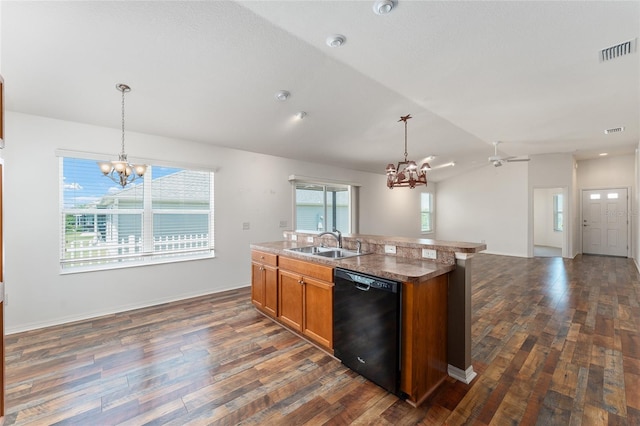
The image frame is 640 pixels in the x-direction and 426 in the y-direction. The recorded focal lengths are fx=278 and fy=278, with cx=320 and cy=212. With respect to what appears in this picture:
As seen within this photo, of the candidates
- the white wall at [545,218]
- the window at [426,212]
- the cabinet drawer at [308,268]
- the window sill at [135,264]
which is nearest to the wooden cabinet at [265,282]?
the cabinet drawer at [308,268]

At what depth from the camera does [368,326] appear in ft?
7.07

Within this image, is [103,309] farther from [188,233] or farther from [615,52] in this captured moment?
[615,52]

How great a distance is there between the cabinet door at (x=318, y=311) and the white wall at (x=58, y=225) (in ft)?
8.08

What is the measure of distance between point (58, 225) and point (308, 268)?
3165mm

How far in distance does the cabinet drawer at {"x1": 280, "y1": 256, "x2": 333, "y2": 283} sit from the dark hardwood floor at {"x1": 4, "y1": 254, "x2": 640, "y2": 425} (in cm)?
74

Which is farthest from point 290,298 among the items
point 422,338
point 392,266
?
point 422,338

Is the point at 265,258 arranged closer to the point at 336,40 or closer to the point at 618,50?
the point at 336,40

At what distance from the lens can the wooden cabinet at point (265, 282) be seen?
3285 millimetres

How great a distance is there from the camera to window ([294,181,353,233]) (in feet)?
19.7

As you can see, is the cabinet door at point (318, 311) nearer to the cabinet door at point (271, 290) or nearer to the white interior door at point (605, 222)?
the cabinet door at point (271, 290)

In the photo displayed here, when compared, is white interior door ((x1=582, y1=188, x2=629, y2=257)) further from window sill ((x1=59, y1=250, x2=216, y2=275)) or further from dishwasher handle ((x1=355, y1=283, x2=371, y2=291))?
window sill ((x1=59, y1=250, x2=216, y2=275))

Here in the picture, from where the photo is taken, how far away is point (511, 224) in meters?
8.05

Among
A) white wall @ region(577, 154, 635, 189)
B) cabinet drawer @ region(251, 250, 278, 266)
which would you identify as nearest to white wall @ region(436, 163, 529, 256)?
white wall @ region(577, 154, 635, 189)

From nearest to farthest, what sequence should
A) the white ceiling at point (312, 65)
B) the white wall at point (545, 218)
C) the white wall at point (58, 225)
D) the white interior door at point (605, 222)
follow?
the white ceiling at point (312, 65) → the white wall at point (58, 225) → the white interior door at point (605, 222) → the white wall at point (545, 218)
